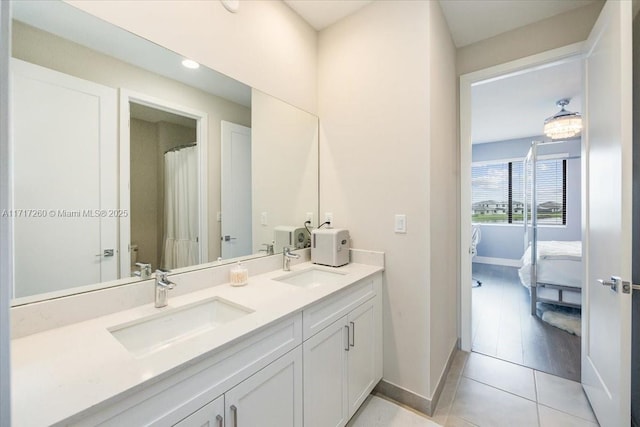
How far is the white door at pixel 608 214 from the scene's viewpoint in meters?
1.25

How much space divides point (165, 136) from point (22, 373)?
1.03 m

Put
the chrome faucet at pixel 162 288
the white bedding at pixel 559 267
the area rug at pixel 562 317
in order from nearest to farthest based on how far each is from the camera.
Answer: the chrome faucet at pixel 162 288, the area rug at pixel 562 317, the white bedding at pixel 559 267

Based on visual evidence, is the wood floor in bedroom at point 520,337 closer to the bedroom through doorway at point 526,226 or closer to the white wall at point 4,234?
the bedroom through doorway at point 526,226

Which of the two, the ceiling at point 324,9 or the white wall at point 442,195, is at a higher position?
the ceiling at point 324,9

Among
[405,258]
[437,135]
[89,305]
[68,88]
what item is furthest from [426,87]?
[89,305]

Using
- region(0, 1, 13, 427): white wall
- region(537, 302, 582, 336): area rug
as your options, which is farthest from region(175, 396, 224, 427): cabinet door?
region(537, 302, 582, 336): area rug

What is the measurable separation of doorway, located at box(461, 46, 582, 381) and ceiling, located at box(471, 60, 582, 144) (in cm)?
1

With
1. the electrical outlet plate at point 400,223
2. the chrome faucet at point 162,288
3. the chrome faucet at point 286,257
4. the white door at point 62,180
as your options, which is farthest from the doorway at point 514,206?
the white door at point 62,180

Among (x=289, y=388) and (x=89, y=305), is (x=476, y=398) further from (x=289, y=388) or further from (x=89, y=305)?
(x=89, y=305)

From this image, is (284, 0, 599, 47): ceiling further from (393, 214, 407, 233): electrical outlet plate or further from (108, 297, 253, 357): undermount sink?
(108, 297, 253, 357): undermount sink

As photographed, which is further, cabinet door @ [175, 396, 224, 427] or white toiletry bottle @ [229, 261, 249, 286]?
white toiletry bottle @ [229, 261, 249, 286]

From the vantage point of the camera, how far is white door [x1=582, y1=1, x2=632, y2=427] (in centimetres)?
125

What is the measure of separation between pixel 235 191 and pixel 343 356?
116cm

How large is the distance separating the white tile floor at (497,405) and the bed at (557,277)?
1.47 metres
